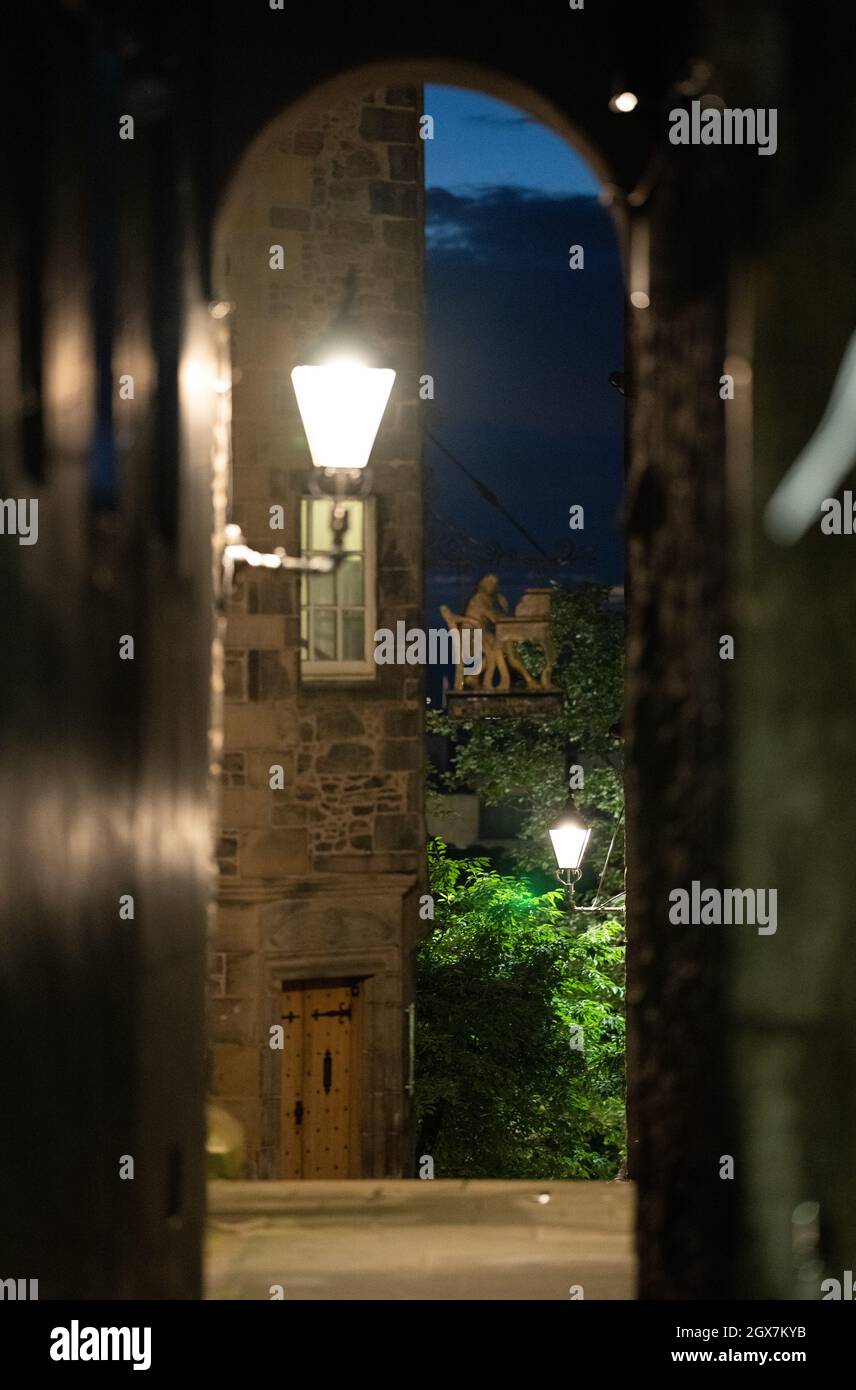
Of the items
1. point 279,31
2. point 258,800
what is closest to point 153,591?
point 279,31

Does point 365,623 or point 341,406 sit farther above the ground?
point 365,623

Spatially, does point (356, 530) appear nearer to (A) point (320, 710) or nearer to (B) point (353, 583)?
(B) point (353, 583)

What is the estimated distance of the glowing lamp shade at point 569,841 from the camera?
12.7m

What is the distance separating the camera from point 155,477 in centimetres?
369

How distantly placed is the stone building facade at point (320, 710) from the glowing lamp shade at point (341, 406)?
600 cm

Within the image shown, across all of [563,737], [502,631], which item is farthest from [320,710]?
[563,737]

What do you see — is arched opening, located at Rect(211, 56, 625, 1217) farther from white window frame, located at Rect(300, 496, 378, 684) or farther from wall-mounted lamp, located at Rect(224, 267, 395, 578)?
wall-mounted lamp, located at Rect(224, 267, 395, 578)

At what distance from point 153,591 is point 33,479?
0.97m

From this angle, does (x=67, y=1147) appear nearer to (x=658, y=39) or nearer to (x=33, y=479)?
(x=33, y=479)

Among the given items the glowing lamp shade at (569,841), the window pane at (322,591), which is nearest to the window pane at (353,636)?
the window pane at (322,591)

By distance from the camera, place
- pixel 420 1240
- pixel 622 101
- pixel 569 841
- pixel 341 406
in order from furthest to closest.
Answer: pixel 569 841, pixel 420 1240, pixel 341 406, pixel 622 101

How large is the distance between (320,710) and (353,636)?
66 cm

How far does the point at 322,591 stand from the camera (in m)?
11.6

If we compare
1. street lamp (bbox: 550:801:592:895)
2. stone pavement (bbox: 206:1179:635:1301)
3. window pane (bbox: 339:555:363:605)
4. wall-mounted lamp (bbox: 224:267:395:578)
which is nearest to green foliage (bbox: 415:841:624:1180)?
street lamp (bbox: 550:801:592:895)
